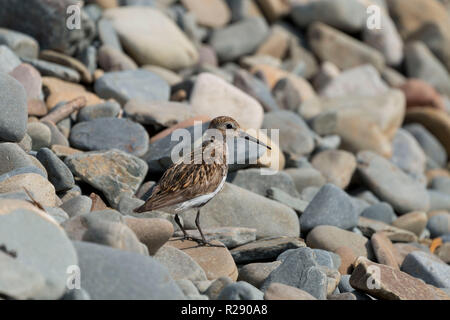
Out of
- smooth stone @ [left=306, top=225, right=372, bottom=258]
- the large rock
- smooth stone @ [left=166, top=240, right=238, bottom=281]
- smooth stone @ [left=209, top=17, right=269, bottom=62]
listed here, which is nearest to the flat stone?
smooth stone @ [left=306, top=225, right=372, bottom=258]

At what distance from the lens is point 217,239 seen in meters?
8.05

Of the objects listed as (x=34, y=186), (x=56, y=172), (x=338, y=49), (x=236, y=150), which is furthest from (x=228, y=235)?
(x=338, y=49)

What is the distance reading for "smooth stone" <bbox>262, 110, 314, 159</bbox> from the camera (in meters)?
12.1

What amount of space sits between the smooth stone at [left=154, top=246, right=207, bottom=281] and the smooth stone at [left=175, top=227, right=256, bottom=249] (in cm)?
101

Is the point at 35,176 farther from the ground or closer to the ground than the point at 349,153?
farther from the ground

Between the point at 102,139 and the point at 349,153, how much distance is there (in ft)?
17.0

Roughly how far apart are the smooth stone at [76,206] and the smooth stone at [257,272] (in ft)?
6.33

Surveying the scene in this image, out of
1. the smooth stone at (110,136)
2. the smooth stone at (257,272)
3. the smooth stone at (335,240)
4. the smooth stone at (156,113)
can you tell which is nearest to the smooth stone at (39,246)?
the smooth stone at (257,272)

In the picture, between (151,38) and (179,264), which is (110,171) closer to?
(179,264)

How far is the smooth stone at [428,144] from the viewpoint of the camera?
16266mm

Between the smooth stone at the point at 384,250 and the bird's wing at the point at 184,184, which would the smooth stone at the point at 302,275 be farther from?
the smooth stone at the point at 384,250

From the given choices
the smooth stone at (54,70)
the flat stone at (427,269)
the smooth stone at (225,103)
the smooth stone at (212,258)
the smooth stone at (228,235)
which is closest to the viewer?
the smooth stone at (212,258)

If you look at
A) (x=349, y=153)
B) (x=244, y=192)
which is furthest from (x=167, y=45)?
(x=244, y=192)
